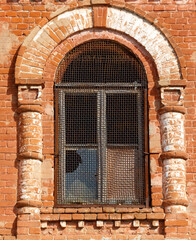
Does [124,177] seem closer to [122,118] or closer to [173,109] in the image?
[122,118]

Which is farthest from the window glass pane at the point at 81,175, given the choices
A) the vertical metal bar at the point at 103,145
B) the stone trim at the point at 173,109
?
the stone trim at the point at 173,109

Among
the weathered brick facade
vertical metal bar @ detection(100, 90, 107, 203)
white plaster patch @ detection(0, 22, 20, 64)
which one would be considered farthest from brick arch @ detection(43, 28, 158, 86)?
vertical metal bar @ detection(100, 90, 107, 203)

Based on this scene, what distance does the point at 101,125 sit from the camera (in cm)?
981

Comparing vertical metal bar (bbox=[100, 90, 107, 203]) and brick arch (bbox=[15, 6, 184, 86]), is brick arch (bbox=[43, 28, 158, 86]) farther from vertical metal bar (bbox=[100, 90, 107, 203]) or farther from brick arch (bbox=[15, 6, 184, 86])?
vertical metal bar (bbox=[100, 90, 107, 203])

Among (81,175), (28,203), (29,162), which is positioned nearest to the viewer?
(28,203)

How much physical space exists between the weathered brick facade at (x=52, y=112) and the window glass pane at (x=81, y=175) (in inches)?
7.5

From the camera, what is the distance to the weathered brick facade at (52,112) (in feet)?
30.7

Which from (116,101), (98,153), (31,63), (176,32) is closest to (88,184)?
(98,153)

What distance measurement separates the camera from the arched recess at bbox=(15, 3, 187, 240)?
31.1 ft

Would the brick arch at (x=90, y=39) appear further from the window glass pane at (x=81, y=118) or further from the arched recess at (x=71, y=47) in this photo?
the window glass pane at (x=81, y=118)

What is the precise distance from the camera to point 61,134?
32.1ft

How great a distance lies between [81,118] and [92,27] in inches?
49.7

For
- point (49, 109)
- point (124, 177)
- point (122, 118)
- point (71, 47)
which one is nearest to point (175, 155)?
point (124, 177)

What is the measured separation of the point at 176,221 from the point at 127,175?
2.96 ft
